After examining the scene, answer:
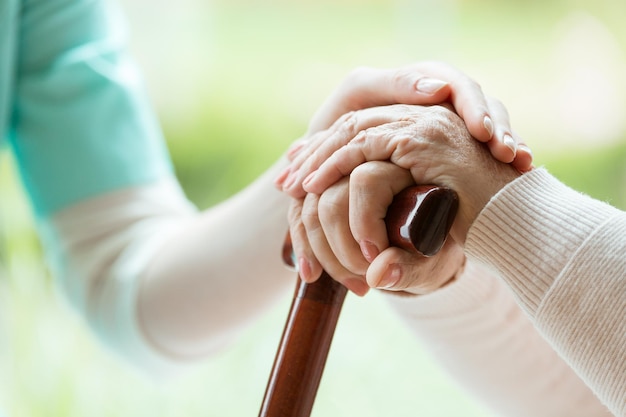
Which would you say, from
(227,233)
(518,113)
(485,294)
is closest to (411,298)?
(485,294)

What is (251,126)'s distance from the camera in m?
3.21

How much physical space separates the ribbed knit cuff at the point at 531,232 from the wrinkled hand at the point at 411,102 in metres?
0.04

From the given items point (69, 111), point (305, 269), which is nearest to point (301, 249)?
point (305, 269)

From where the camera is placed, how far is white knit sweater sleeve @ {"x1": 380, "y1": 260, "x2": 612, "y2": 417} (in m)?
0.74

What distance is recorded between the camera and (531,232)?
57 cm

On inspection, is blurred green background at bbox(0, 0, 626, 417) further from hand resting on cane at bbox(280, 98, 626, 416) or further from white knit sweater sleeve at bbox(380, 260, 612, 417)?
hand resting on cane at bbox(280, 98, 626, 416)

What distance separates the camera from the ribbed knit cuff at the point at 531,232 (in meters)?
0.56

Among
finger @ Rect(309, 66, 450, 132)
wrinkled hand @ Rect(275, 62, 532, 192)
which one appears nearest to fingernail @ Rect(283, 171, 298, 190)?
wrinkled hand @ Rect(275, 62, 532, 192)

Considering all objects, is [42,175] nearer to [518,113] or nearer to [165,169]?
[165,169]

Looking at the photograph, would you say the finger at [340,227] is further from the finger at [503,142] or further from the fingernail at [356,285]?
the finger at [503,142]

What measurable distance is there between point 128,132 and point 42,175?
124mm

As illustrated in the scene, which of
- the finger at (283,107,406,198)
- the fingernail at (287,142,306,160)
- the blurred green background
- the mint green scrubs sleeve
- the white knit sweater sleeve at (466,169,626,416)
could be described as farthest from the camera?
the blurred green background

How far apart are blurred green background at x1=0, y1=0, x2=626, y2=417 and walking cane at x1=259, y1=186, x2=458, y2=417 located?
4.55ft

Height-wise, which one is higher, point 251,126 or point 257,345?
point 251,126
